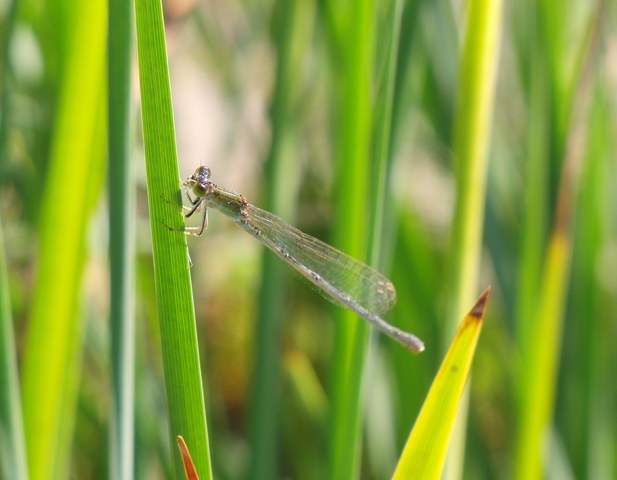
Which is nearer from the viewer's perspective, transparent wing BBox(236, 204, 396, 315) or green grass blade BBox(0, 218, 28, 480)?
green grass blade BBox(0, 218, 28, 480)

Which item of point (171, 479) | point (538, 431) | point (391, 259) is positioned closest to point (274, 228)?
point (391, 259)

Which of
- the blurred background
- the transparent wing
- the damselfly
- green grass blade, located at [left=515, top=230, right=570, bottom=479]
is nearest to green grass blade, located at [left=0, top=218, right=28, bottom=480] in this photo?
the blurred background

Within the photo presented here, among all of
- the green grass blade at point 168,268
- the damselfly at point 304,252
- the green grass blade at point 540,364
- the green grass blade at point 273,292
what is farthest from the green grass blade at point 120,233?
the green grass blade at point 540,364

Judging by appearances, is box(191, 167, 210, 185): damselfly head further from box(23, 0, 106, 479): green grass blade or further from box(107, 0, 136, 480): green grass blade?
box(107, 0, 136, 480): green grass blade

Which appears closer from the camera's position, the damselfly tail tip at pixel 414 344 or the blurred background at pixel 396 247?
the damselfly tail tip at pixel 414 344

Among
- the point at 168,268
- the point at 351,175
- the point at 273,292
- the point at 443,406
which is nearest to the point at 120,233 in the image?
the point at 168,268

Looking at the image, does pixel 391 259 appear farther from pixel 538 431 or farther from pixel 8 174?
pixel 8 174

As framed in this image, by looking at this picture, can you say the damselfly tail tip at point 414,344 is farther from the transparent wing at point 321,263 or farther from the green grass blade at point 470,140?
the transparent wing at point 321,263
